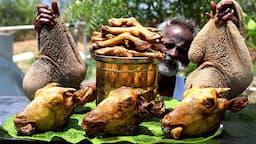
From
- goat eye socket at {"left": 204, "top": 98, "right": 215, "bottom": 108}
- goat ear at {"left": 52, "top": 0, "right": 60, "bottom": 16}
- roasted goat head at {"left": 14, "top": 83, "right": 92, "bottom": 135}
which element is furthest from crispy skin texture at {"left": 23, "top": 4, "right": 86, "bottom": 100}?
goat eye socket at {"left": 204, "top": 98, "right": 215, "bottom": 108}

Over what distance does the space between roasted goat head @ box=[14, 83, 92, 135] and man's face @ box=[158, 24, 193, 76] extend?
105 cm

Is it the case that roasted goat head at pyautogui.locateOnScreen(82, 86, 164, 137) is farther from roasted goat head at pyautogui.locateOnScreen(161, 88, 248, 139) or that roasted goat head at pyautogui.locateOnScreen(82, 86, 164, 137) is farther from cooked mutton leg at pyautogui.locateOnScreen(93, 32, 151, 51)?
cooked mutton leg at pyautogui.locateOnScreen(93, 32, 151, 51)

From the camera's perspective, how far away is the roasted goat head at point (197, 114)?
41.1 inches

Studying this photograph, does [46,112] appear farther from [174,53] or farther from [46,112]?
[174,53]

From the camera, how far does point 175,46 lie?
2.17 metres

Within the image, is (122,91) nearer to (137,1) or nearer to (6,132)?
(6,132)

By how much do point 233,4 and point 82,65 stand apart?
506mm

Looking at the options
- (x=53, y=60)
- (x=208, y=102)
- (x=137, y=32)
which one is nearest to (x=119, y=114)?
(x=208, y=102)

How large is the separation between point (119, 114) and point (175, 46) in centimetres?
117

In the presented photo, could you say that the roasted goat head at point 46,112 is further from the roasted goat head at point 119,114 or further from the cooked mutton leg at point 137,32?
the cooked mutton leg at point 137,32

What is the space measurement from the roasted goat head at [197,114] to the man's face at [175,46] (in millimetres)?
1047

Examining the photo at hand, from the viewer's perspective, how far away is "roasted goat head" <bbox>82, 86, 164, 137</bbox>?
1032mm

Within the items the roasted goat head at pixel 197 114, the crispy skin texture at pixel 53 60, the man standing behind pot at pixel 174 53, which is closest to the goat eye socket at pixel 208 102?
the roasted goat head at pixel 197 114

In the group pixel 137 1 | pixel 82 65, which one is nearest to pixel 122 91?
pixel 82 65
